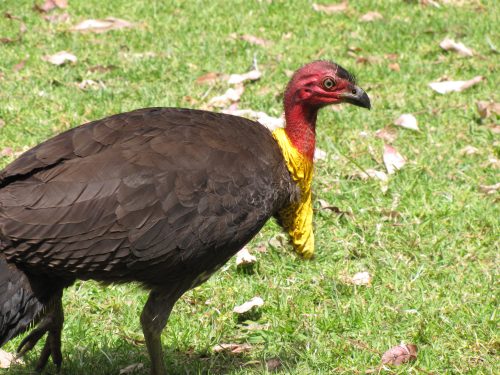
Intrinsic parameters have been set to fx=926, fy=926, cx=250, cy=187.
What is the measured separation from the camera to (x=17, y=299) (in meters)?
4.32

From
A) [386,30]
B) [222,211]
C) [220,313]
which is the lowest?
[386,30]

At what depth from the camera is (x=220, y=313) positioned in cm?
543

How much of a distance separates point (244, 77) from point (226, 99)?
49cm

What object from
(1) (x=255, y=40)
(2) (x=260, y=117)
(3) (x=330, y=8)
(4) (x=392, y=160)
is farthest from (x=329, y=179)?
(3) (x=330, y=8)

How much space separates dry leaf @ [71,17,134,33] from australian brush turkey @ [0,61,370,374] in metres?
4.25

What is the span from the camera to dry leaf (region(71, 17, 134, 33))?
8.82 metres

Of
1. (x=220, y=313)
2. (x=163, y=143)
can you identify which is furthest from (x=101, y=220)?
(x=220, y=313)

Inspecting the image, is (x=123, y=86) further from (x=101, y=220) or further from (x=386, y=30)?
(x=101, y=220)

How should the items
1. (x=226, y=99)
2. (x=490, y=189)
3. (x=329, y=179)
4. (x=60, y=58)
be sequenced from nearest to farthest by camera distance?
(x=490, y=189), (x=329, y=179), (x=226, y=99), (x=60, y=58)

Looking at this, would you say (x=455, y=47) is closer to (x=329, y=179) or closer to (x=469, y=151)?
(x=469, y=151)

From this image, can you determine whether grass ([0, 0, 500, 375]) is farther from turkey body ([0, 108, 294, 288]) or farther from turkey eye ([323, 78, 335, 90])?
turkey eye ([323, 78, 335, 90])

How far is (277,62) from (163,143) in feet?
13.4

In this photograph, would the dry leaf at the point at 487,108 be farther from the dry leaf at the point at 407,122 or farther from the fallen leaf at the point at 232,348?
the fallen leaf at the point at 232,348

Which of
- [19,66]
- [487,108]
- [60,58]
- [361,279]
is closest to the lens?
[361,279]
